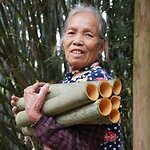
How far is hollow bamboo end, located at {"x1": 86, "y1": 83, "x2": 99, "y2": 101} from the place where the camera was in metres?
1.28

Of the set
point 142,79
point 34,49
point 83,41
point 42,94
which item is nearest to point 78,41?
point 83,41

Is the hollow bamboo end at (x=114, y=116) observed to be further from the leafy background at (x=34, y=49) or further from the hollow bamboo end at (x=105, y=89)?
the leafy background at (x=34, y=49)

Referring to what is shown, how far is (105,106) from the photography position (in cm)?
129

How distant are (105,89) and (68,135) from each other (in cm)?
16

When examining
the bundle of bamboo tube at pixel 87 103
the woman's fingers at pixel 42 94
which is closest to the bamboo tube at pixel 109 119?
the bundle of bamboo tube at pixel 87 103

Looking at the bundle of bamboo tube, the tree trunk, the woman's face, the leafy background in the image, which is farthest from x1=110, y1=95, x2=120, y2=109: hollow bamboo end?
the leafy background

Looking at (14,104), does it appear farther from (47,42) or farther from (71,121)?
(47,42)

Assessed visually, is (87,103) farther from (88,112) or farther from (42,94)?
(42,94)

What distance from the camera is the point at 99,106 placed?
127 cm

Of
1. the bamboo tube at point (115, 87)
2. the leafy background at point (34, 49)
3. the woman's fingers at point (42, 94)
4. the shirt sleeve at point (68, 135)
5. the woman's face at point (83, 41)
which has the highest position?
the woman's face at point (83, 41)

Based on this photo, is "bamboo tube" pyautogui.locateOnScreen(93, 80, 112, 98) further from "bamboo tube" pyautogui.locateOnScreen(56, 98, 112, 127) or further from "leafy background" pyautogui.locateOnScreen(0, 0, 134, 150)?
"leafy background" pyautogui.locateOnScreen(0, 0, 134, 150)

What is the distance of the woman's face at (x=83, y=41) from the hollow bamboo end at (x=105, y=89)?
0.59ft

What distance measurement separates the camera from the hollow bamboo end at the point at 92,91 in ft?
4.21

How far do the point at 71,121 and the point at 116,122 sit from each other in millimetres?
118
